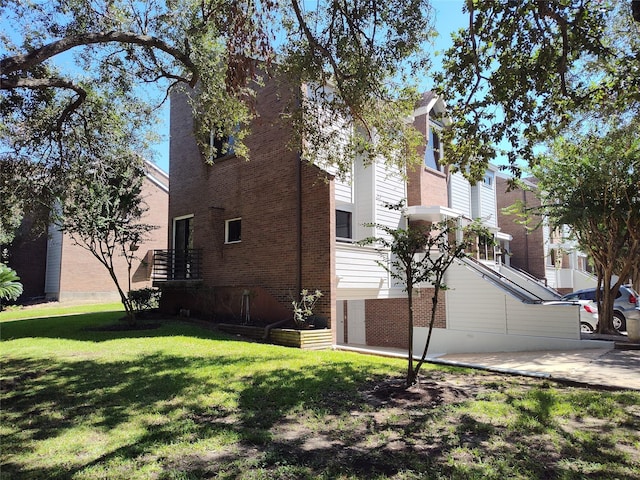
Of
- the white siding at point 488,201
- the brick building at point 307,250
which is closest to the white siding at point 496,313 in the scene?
the brick building at point 307,250

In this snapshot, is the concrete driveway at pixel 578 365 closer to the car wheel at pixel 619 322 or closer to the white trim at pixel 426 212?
the white trim at pixel 426 212

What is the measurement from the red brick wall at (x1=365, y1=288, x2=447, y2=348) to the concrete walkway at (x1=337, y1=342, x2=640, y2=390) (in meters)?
3.94

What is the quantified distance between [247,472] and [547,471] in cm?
264

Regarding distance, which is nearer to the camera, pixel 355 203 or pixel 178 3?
pixel 178 3

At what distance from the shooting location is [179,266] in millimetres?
17609

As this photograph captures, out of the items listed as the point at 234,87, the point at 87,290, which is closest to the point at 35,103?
the point at 234,87

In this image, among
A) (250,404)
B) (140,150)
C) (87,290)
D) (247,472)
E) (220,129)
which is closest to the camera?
(247,472)

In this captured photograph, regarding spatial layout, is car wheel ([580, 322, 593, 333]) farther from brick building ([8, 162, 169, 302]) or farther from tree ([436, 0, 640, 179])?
brick building ([8, 162, 169, 302])

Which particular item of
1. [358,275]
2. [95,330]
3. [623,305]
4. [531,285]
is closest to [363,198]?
[358,275]

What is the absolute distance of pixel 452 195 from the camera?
2119 centimetres

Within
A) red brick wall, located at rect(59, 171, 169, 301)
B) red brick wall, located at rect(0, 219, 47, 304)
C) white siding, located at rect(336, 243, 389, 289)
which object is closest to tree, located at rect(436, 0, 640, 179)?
white siding, located at rect(336, 243, 389, 289)

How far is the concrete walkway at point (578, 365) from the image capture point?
7707mm

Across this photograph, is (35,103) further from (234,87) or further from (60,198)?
(234,87)

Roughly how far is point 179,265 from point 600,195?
51.3ft
